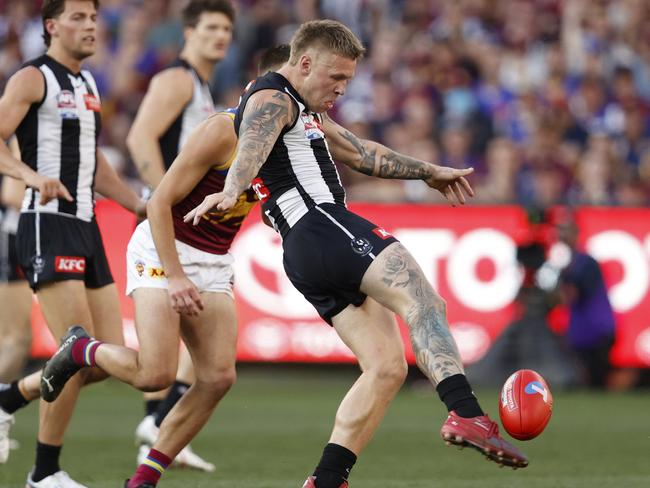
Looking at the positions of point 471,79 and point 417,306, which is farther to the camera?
point 471,79

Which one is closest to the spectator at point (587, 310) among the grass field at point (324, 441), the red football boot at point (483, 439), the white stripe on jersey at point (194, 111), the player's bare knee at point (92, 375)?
the grass field at point (324, 441)

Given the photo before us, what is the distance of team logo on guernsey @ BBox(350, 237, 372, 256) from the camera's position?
5523 mm

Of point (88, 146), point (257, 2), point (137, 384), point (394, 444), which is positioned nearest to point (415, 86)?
point (257, 2)

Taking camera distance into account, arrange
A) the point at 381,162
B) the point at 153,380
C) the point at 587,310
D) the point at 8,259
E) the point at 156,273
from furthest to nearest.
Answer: the point at 587,310 < the point at 8,259 < the point at 381,162 < the point at 156,273 < the point at 153,380

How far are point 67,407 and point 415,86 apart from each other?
1005cm

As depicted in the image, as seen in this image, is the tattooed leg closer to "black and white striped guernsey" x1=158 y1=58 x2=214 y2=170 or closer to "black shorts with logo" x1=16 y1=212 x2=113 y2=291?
"black shorts with logo" x1=16 y1=212 x2=113 y2=291

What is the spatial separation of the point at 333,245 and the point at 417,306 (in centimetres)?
46

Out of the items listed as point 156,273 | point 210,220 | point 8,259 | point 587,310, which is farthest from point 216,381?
point 587,310

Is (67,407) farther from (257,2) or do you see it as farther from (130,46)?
(257,2)

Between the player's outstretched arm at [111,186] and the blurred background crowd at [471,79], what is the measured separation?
20.3ft

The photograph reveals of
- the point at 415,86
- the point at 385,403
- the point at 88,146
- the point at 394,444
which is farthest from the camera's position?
the point at 415,86

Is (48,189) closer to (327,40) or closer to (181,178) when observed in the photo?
(181,178)

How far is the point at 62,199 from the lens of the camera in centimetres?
696

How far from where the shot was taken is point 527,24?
17.0 meters
